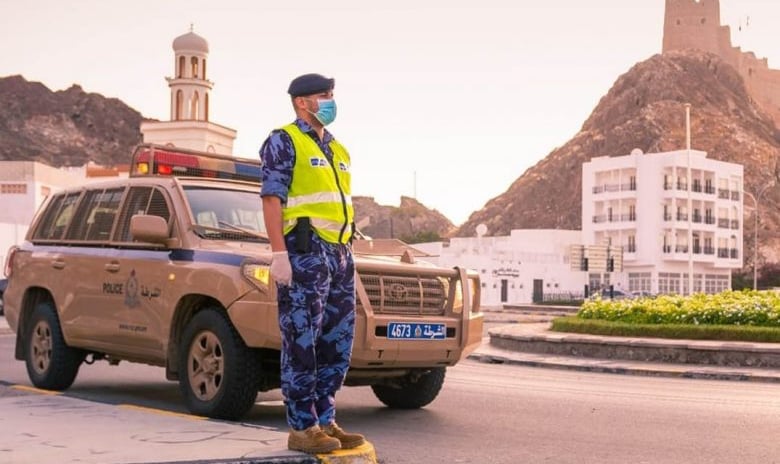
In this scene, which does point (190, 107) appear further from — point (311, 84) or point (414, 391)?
point (311, 84)

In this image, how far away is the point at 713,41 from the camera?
18462 cm

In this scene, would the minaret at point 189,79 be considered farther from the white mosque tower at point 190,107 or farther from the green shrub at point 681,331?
the green shrub at point 681,331

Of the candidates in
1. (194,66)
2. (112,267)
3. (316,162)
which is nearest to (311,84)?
(316,162)

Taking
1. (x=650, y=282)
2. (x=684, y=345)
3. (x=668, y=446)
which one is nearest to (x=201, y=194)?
(x=668, y=446)

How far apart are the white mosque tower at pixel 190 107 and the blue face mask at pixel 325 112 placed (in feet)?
270

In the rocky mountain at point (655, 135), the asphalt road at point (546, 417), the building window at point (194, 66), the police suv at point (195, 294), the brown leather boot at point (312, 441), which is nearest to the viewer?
the brown leather boot at point (312, 441)

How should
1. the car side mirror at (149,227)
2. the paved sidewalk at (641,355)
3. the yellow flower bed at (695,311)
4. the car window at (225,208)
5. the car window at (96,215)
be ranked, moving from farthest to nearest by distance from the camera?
the yellow flower bed at (695,311)
the paved sidewalk at (641,355)
the car window at (96,215)
the car window at (225,208)
the car side mirror at (149,227)

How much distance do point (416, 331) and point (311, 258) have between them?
111 inches

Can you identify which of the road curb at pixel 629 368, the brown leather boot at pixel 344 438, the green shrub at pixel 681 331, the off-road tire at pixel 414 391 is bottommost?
the road curb at pixel 629 368

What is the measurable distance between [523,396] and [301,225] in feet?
20.4

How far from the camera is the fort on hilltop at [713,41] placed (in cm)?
18312

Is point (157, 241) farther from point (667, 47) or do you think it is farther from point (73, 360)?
point (667, 47)

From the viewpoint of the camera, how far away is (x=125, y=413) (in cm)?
748

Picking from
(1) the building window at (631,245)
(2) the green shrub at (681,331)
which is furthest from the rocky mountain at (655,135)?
(2) the green shrub at (681,331)
